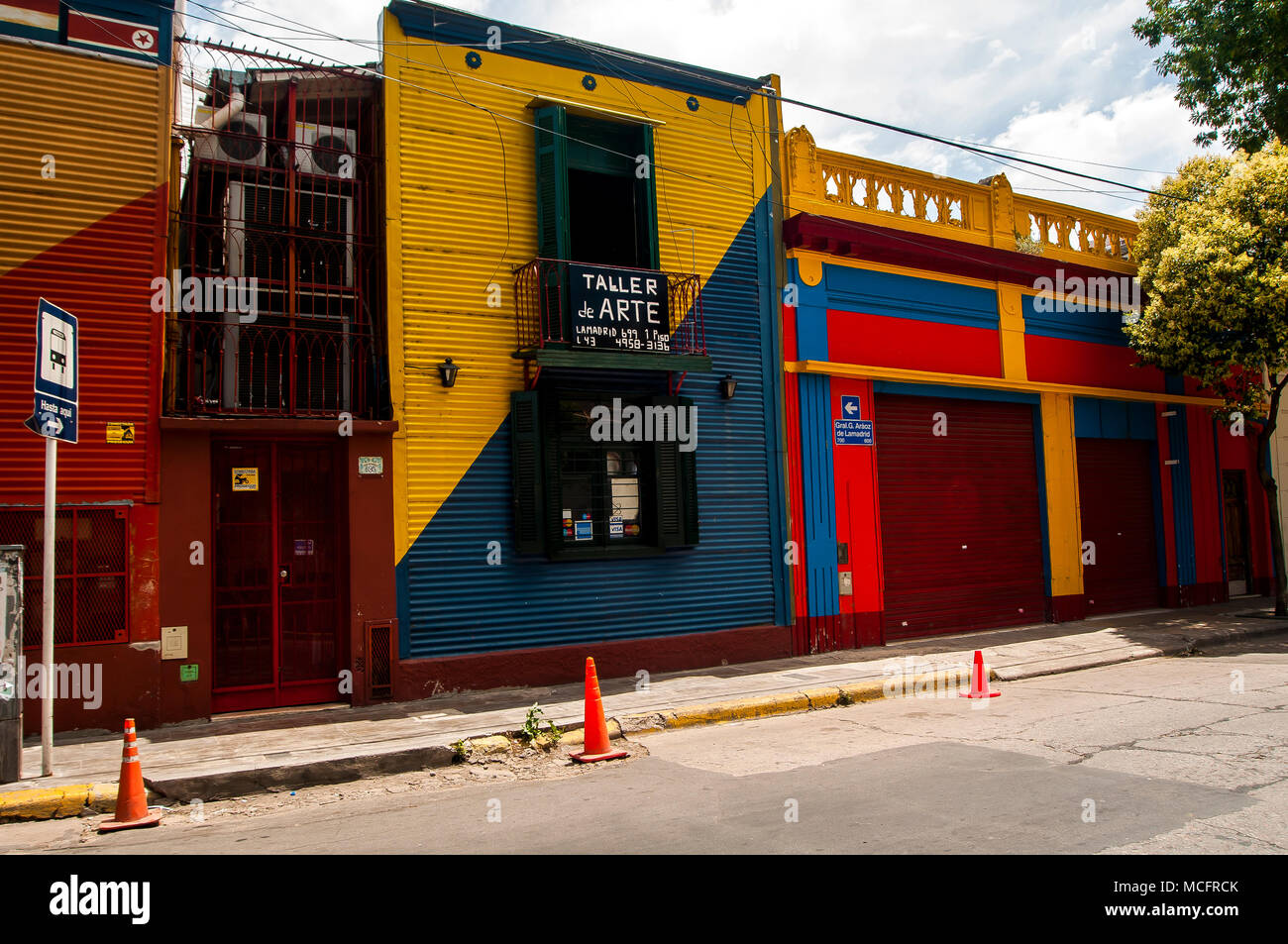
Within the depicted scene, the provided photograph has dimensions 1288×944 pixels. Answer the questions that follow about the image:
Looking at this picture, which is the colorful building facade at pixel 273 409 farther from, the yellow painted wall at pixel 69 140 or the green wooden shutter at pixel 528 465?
the green wooden shutter at pixel 528 465

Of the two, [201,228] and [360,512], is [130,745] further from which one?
[201,228]

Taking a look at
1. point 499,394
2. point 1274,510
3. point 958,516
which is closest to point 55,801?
point 499,394

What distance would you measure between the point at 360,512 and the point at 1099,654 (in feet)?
34.4

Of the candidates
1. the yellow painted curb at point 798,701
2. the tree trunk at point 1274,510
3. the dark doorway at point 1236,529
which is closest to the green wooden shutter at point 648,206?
the yellow painted curb at point 798,701

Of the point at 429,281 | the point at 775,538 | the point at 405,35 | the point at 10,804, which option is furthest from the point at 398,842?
the point at 405,35

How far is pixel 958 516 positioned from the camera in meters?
15.5

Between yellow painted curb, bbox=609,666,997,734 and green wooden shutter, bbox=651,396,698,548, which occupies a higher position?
green wooden shutter, bbox=651,396,698,548

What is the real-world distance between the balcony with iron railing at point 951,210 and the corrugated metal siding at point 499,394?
6.68 ft

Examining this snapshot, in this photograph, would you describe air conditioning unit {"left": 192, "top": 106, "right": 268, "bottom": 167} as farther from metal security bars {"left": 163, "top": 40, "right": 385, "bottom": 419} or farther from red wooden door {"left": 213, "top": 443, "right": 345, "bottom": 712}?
red wooden door {"left": 213, "top": 443, "right": 345, "bottom": 712}

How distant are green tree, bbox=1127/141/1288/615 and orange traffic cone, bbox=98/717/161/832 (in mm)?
16503

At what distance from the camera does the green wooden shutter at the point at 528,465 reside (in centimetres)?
1130

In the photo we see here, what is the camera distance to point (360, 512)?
10.5m

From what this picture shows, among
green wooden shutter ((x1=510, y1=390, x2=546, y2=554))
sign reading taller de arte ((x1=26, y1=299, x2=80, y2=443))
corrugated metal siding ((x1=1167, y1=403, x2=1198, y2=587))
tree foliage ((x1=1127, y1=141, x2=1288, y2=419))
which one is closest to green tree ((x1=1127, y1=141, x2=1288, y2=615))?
tree foliage ((x1=1127, y1=141, x2=1288, y2=419))

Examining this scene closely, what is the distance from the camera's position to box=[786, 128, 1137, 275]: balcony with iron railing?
1448 centimetres
